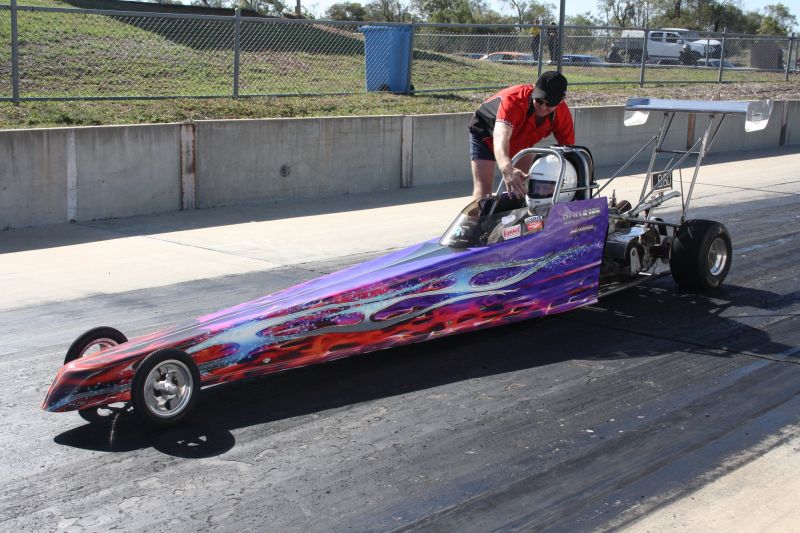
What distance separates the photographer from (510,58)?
19.8 metres

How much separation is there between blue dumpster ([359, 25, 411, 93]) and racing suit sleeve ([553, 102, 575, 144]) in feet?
29.2

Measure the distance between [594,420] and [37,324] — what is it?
439 cm

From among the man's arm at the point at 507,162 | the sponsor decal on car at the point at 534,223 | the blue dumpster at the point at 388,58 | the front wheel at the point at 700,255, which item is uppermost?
the blue dumpster at the point at 388,58

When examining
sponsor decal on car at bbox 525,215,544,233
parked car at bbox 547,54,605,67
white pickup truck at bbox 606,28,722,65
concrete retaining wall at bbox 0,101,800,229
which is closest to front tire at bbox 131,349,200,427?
sponsor decal on car at bbox 525,215,544,233

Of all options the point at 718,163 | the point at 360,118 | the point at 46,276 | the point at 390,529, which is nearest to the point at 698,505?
the point at 390,529

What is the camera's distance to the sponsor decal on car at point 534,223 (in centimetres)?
716

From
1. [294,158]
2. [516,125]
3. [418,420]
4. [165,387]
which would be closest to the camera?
[165,387]

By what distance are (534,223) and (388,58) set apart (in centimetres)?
1057

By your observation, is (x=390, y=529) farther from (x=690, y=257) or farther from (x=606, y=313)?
(x=690, y=257)

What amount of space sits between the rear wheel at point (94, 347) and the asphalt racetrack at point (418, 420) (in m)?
0.10

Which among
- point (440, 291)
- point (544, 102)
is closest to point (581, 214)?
point (544, 102)

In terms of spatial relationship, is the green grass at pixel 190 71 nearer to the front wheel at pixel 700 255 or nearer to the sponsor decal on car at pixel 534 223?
the sponsor decal on car at pixel 534 223

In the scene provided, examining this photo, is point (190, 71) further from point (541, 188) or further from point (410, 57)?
point (541, 188)

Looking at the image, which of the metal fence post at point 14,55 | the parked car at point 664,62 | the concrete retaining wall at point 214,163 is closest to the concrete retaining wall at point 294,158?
the concrete retaining wall at point 214,163
